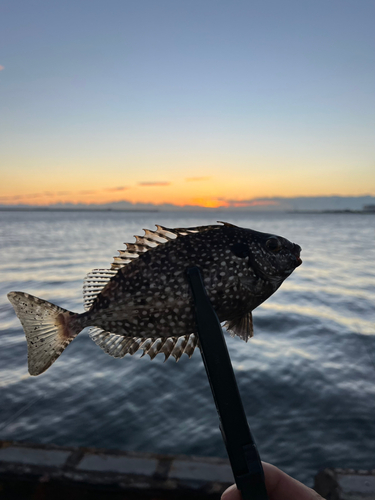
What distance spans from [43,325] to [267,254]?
146 centimetres

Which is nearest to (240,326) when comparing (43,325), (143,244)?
(143,244)

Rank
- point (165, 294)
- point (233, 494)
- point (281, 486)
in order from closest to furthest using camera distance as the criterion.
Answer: point (165, 294)
point (233, 494)
point (281, 486)

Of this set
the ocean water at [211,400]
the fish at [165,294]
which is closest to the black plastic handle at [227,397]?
the fish at [165,294]

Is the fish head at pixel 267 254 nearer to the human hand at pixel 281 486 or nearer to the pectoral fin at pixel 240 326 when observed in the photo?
the pectoral fin at pixel 240 326

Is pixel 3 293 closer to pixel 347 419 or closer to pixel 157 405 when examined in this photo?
pixel 157 405

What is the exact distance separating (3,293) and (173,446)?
2265 centimetres

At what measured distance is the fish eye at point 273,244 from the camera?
235 cm

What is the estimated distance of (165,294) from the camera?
209 centimetres

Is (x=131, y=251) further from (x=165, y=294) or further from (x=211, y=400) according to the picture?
(x=211, y=400)

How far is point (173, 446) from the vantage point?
512 inches

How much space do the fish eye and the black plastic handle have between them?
1.80ft

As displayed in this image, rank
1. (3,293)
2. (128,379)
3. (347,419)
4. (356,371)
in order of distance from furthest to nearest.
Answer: (3,293) → (356,371) → (128,379) → (347,419)

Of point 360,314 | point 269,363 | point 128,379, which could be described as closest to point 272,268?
point 128,379

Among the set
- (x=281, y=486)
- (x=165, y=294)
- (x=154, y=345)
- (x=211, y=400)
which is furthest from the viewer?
(x=211, y=400)
